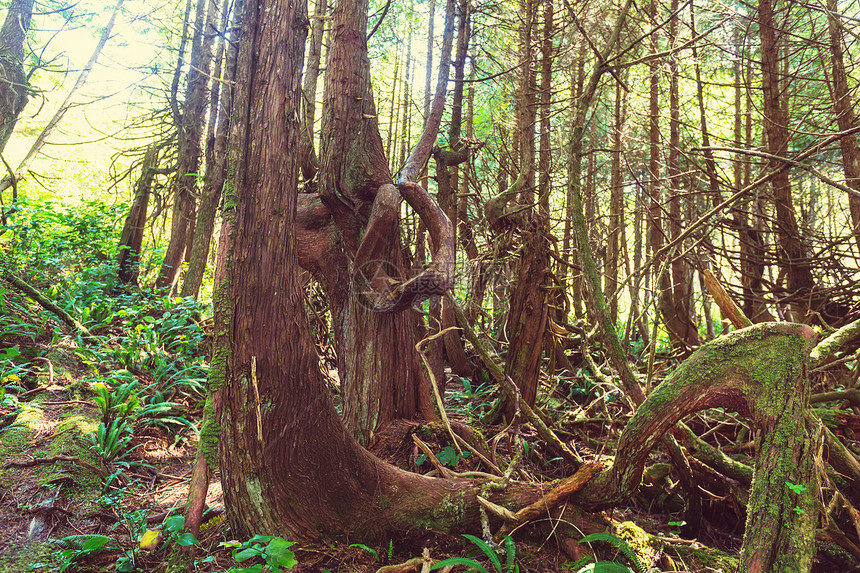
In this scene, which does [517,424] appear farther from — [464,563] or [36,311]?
[36,311]

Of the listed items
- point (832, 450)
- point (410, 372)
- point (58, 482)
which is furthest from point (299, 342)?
point (832, 450)

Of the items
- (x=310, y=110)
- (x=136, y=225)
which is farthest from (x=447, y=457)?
(x=136, y=225)

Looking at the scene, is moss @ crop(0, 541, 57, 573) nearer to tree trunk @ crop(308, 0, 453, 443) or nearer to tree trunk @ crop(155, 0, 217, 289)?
tree trunk @ crop(308, 0, 453, 443)

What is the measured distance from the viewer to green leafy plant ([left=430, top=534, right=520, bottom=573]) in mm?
2443

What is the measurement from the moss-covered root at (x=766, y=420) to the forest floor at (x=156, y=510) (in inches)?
28.6

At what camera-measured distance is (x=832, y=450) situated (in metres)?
3.24

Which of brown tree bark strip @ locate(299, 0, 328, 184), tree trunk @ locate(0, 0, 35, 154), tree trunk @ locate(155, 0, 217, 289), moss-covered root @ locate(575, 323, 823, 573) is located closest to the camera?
moss-covered root @ locate(575, 323, 823, 573)

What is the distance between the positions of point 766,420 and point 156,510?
3.77 m

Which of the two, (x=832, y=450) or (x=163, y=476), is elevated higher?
(x=832, y=450)

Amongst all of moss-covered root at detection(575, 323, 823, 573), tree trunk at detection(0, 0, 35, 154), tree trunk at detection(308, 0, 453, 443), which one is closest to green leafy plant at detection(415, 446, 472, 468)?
tree trunk at detection(308, 0, 453, 443)

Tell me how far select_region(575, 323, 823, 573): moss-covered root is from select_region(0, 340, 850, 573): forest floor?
2.38ft

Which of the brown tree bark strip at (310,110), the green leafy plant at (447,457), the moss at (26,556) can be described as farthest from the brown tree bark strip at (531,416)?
the moss at (26,556)

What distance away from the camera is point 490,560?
2666 millimetres

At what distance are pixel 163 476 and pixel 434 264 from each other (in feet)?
9.38
